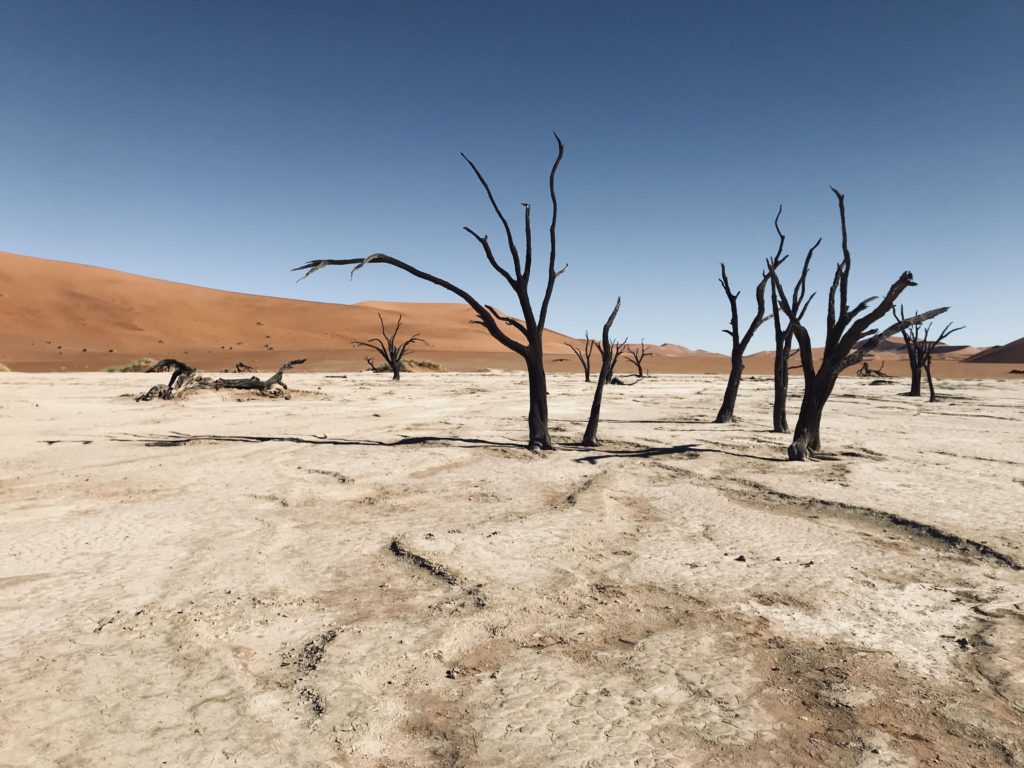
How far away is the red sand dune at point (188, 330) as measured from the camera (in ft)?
116

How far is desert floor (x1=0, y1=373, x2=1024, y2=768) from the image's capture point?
202cm

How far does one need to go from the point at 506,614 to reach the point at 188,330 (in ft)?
176

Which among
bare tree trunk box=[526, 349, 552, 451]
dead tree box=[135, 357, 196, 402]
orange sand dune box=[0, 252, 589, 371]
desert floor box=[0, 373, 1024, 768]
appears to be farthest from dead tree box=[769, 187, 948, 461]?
orange sand dune box=[0, 252, 589, 371]

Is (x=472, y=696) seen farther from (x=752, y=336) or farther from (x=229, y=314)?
(x=229, y=314)

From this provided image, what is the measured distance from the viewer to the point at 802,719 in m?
2.12

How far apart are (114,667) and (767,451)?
6923 millimetres

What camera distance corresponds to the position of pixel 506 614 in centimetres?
290

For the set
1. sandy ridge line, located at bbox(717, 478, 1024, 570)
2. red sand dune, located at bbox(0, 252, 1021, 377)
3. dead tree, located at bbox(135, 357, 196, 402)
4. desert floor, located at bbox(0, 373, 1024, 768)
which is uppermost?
red sand dune, located at bbox(0, 252, 1021, 377)

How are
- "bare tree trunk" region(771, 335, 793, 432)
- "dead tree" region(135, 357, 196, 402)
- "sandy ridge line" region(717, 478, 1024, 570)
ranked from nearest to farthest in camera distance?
1. "sandy ridge line" region(717, 478, 1024, 570)
2. "bare tree trunk" region(771, 335, 793, 432)
3. "dead tree" region(135, 357, 196, 402)

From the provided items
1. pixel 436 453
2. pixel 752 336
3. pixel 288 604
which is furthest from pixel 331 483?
pixel 752 336

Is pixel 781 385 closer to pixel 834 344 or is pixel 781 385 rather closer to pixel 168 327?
pixel 834 344

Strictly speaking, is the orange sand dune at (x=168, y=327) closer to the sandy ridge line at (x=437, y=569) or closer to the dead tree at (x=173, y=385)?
the dead tree at (x=173, y=385)

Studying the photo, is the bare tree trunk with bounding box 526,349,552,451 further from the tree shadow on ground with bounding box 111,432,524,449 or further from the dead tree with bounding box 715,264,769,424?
the dead tree with bounding box 715,264,769,424

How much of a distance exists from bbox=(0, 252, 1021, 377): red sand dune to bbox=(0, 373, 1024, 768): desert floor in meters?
27.6
